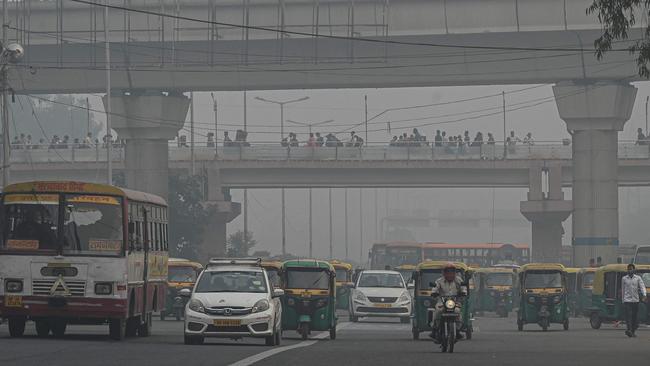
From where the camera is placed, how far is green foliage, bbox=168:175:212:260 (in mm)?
96312

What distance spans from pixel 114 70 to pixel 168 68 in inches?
104

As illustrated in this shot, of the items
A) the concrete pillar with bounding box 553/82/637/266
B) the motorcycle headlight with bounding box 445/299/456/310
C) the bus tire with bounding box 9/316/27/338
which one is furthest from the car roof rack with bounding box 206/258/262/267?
the concrete pillar with bounding box 553/82/637/266

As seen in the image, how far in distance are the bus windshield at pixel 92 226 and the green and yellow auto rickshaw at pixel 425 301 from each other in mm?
8735

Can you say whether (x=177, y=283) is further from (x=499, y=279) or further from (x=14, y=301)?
(x=14, y=301)

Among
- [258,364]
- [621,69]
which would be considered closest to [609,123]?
[621,69]

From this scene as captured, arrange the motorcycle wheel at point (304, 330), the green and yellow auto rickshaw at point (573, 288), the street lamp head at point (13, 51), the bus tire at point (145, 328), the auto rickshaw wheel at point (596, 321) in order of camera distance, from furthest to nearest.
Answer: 1. the green and yellow auto rickshaw at point (573, 288)
2. the street lamp head at point (13, 51)
3. the auto rickshaw wheel at point (596, 321)
4. the motorcycle wheel at point (304, 330)
5. the bus tire at point (145, 328)

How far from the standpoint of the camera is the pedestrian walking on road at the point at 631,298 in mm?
39156

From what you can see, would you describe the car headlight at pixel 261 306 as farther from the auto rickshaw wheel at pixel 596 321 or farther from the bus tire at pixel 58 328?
the auto rickshaw wheel at pixel 596 321

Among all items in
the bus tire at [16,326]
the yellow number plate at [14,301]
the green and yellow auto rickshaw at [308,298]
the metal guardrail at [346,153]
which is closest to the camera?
the yellow number plate at [14,301]

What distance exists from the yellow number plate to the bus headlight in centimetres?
139

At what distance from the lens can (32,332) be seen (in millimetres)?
34469

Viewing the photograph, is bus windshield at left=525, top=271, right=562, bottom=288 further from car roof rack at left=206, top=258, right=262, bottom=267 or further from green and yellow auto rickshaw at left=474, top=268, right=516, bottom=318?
green and yellow auto rickshaw at left=474, top=268, right=516, bottom=318

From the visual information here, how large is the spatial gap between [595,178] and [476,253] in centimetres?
3068

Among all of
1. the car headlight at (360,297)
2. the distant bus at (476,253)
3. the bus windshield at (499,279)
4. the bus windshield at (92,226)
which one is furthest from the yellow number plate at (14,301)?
the distant bus at (476,253)
